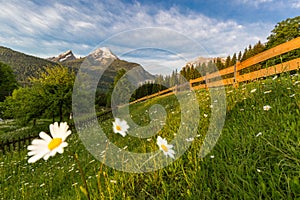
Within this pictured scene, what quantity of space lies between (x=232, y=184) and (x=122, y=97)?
164 centimetres

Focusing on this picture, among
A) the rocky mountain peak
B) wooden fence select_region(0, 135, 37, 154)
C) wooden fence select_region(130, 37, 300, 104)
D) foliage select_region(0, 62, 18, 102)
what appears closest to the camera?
the rocky mountain peak

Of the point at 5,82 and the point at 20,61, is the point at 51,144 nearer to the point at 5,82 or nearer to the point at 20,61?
the point at 5,82

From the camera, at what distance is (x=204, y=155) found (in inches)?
81.0

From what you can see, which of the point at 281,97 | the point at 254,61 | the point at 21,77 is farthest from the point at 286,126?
the point at 21,77

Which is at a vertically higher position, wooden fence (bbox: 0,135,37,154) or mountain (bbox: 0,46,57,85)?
mountain (bbox: 0,46,57,85)

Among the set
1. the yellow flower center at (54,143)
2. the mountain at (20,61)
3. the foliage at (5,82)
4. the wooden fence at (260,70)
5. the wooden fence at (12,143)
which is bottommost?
the wooden fence at (12,143)

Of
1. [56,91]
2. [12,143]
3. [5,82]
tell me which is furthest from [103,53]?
[5,82]

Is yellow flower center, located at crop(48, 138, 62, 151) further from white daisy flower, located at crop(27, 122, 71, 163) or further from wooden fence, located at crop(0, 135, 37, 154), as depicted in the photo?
wooden fence, located at crop(0, 135, 37, 154)

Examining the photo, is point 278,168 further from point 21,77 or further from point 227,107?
point 21,77

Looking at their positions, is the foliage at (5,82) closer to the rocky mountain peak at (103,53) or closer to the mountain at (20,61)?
the rocky mountain peak at (103,53)

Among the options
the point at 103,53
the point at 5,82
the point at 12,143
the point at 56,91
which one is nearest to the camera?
the point at 103,53

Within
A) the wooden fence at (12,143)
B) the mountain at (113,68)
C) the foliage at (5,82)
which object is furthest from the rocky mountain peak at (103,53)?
the foliage at (5,82)

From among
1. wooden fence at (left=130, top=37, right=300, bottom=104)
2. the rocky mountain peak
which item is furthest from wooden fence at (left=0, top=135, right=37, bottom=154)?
the rocky mountain peak

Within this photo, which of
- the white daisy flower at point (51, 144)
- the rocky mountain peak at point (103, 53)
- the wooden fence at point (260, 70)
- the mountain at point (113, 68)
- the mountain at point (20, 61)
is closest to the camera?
the white daisy flower at point (51, 144)
